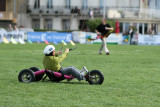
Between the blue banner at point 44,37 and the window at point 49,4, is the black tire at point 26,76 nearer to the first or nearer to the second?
the blue banner at point 44,37

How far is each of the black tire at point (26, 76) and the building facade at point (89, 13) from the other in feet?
178

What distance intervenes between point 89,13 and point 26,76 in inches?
2214

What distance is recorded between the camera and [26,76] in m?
11.1

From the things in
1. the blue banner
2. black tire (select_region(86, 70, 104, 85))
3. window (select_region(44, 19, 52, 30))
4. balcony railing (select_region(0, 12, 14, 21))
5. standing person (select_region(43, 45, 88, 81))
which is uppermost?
balcony railing (select_region(0, 12, 14, 21))

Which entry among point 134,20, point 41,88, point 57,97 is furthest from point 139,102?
Result: point 134,20

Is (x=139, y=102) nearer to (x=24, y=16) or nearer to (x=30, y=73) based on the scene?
(x=30, y=73)

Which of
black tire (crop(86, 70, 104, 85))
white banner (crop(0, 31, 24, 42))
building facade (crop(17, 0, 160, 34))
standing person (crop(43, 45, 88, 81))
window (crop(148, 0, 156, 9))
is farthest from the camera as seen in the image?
window (crop(148, 0, 156, 9))

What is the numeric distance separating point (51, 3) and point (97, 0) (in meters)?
8.10

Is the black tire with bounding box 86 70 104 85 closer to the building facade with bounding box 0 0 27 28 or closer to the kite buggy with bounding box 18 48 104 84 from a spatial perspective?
the kite buggy with bounding box 18 48 104 84

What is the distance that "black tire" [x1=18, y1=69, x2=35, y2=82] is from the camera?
10.9 meters

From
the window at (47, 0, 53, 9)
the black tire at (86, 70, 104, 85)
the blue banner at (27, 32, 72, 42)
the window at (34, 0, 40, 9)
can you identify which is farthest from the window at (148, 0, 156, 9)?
the black tire at (86, 70, 104, 85)

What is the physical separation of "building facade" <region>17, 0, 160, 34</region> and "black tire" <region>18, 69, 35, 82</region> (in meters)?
54.3

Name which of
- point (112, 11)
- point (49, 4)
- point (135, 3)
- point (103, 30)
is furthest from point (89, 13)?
point (103, 30)

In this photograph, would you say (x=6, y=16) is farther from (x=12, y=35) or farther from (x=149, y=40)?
(x=149, y=40)
